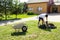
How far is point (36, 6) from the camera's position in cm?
3975

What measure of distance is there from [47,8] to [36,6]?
2.77 metres

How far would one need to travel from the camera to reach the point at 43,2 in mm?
38875

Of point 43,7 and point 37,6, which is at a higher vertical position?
point 37,6

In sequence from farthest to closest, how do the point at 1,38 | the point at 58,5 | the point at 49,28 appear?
1. the point at 58,5
2. the point at 49,28
3. the point at 1,38

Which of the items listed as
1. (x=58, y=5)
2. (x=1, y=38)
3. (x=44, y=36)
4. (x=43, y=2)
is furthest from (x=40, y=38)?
(x=58, y=5)

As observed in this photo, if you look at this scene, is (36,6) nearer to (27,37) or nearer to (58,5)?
(58,5)

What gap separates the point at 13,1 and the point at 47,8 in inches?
679

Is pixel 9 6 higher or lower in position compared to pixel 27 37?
higher

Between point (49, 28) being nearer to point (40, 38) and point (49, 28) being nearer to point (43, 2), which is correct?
point (40, 38)

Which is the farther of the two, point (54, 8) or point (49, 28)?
point (54, 8)

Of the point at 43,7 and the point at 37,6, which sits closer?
the point at 43,7

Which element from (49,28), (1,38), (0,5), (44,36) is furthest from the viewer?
(0,5)

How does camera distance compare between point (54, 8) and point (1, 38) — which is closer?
point (1, 38)

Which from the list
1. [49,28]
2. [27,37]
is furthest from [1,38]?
[49,28]
